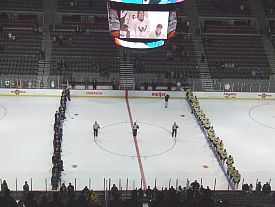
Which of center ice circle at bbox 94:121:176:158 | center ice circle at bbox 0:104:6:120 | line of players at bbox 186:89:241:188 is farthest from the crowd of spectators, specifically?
center ice circle at bbox 0:104:6:120

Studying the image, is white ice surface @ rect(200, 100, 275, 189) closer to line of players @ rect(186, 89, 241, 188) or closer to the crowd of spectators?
line of players @ rect(186, 89, 241, 188)

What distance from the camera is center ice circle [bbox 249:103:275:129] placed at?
1048 inches

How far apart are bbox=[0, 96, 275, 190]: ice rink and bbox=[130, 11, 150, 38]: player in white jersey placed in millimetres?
4606

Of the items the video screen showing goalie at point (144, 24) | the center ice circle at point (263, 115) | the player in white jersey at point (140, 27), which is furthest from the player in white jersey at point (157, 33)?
the center ice circle at point (263, 115)

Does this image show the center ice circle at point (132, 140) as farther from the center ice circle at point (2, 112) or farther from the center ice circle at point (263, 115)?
the center ice circle at point (263, 115)

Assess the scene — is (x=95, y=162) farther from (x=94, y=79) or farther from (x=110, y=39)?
(x=110, y=39)

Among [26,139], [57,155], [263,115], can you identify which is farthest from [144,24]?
[263,115]

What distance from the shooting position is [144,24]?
2373cm

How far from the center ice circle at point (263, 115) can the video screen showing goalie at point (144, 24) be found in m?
7.25

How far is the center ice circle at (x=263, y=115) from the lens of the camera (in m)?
26.6

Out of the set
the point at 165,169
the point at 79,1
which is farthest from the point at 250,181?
the point at 79,1

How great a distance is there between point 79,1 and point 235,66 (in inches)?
490

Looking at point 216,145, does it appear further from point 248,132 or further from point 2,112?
point 2,112

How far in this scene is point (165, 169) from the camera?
20.2 m
